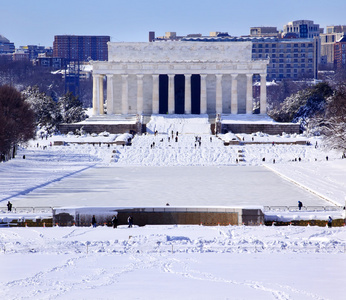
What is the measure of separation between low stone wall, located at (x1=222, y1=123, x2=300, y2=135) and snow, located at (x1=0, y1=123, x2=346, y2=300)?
24.8 metres

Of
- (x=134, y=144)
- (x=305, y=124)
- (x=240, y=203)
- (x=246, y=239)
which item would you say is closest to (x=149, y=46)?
(x=305, y=124)

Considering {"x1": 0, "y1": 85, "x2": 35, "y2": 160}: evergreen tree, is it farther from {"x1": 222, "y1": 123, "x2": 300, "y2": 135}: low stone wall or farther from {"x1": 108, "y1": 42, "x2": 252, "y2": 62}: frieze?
{"x1": 108, "y1": 42, "x2": 252, "y2": 62}: frieze

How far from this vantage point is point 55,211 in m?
40.7

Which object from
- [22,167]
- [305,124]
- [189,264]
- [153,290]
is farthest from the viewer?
[305,124]

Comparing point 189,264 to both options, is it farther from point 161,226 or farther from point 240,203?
point 240,203

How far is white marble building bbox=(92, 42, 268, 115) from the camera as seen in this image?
350 feet

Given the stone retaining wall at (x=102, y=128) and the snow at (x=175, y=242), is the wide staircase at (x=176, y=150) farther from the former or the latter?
the snow at (x=175, y=242)

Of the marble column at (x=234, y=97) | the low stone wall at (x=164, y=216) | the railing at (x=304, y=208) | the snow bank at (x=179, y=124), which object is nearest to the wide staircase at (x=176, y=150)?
the snow bank at (x=179, y=124)

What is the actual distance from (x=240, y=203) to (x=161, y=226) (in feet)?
22.4

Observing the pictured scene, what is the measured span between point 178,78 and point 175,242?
249ft

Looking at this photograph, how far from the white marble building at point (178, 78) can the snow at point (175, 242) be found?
40.5 m

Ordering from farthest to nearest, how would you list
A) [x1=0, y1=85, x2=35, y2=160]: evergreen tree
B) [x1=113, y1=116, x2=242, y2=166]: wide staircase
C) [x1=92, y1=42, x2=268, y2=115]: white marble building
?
[x1=92, y1=42, x2=268, y2=115]: white marble building
[x1=113, y1=116, x2=242, y2=166]: wide staircase
[x1=0, y1=85, x2=35, y2=160]: evergreen tree

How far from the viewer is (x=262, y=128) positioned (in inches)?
3679

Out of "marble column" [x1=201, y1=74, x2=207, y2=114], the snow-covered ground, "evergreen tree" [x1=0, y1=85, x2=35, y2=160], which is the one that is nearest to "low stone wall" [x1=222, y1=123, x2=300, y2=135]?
"marble column" [x1=201, y1=74, x2=207, y2=114]
